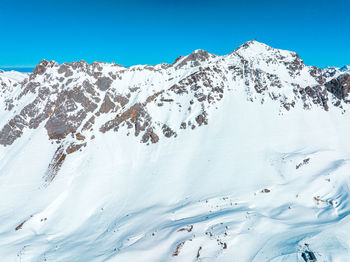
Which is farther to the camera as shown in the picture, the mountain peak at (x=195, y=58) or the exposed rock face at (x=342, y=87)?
the mountain peak at (x=195, y=58)

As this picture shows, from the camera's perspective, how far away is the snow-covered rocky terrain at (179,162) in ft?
95.7

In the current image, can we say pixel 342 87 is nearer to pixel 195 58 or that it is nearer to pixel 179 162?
pixel 195 58

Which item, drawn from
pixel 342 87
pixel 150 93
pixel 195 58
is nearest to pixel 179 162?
pixel 150 93

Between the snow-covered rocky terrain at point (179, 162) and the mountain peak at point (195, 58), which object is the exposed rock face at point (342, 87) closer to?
the snow-covered rocky terrain at point (179, 162)

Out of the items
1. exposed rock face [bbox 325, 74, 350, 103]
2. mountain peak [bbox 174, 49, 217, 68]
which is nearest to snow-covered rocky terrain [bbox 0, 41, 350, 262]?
exposed rock face [bbox 325, 74, 350, 103]

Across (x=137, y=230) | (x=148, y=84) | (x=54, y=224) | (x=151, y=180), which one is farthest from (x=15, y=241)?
(x=148, y=84)

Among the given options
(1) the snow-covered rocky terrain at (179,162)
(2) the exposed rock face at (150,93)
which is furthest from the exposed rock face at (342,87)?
(1) the snow-covered rocky terrain at (179,162)

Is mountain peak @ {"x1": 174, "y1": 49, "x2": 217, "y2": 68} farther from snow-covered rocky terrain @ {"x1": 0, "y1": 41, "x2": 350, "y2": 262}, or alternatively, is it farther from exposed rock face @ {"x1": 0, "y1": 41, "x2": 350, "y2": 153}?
exposed rock face @ {"x1": 0, "y1": 41, "x2": 350, "y2": 153}

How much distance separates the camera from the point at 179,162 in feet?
214

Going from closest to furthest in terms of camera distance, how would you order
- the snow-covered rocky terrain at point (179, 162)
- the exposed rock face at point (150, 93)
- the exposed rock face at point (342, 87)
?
1. the snow-covered rocky terrain at point (179, 162)
2. the exposed rock face at point (150, 93)
3. the exposed rock face at point (342, 87)

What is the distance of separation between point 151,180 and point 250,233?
36.8 m

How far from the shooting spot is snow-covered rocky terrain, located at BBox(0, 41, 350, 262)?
29.2m

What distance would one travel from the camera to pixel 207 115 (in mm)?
80812

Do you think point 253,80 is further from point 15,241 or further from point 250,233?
point 15,241
